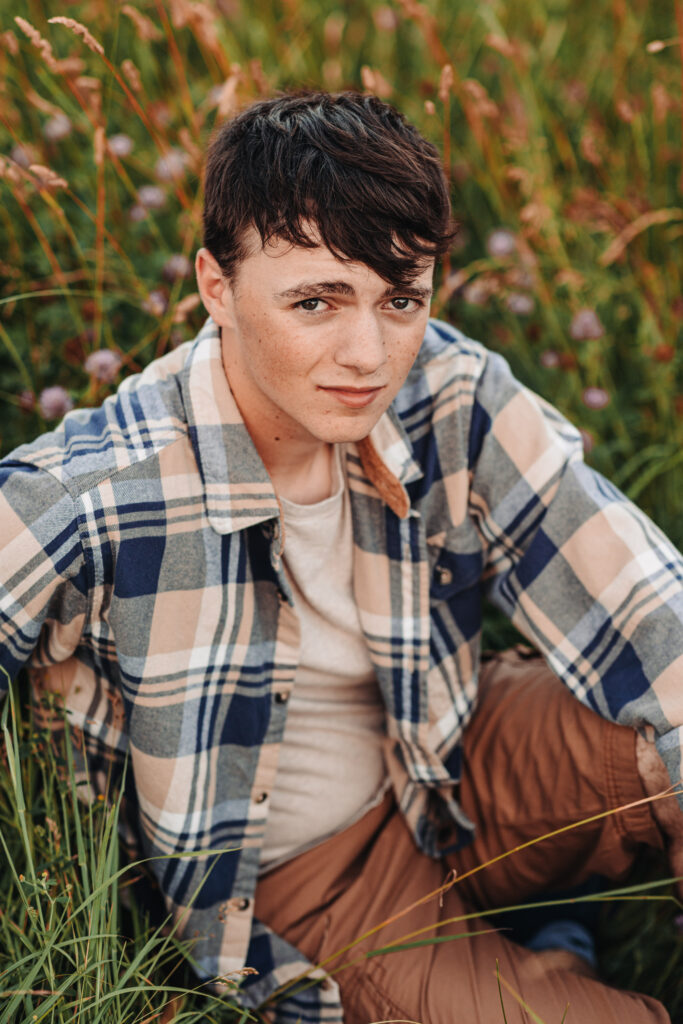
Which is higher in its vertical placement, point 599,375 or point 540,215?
point 540,215

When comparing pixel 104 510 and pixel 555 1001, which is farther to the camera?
pixel 555 1001

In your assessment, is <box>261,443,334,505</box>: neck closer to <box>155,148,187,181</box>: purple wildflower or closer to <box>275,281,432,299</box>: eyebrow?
<box>275,281,432,299</box>: eyebrow

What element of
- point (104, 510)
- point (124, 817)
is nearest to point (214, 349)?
point (104, 510)

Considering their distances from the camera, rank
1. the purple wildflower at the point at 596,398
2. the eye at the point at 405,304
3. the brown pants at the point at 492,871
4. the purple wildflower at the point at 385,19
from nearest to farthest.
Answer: the eye at the point at 405,304 < the brown pants at the point at 492,871 < the purple wildflower at the point at 596,398 < the purple wildflower at the point at 385,19

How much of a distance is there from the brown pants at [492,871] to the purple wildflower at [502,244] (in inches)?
55.6

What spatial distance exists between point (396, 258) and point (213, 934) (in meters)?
1.37

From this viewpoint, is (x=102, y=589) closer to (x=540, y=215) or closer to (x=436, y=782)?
(x=436, y=782)

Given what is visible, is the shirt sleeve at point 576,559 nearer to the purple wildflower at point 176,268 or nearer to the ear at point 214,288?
the ear at point 214,288

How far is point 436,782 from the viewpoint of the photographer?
2.00 metres

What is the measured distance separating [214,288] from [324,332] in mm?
305

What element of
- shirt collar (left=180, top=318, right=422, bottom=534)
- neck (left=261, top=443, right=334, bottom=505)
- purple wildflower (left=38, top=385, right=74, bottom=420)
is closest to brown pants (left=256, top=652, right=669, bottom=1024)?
neck (left=261, top=443, right=334, bottom=505)

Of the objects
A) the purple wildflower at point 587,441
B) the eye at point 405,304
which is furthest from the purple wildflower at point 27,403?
the purple wildflower at point 587,441

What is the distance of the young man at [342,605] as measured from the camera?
5.07ft

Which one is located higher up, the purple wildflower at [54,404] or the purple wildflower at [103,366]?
the purple wildflower at [103,366]
